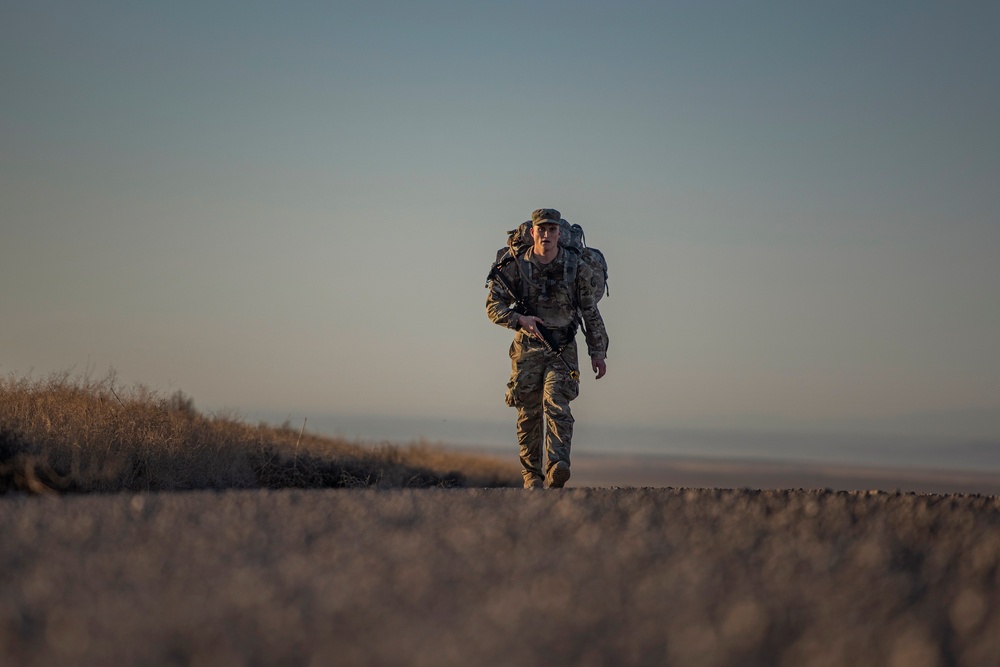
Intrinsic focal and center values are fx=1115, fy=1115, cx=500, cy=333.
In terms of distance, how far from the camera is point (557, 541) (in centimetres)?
448

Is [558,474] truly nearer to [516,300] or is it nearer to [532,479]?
[532,479]

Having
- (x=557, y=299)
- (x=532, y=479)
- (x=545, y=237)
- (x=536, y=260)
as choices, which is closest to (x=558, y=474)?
(x=532, y=479)

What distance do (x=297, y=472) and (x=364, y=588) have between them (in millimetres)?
9304

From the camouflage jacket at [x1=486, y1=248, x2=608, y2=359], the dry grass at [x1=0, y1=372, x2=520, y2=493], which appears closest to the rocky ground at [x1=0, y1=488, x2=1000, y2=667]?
the dry grass at [x1=0, y1=372, x2=520, y2=493]

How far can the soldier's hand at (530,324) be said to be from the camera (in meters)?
10.6

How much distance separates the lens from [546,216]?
35.2 feet

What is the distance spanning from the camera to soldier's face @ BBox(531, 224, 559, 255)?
1073 centimetres

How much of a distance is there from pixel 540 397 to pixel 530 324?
0.83 meters

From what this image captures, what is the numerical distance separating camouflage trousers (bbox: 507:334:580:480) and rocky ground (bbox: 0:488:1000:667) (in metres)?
4.75

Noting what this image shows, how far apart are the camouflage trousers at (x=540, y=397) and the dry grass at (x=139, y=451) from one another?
162cm

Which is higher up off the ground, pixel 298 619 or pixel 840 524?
pixel 840 524

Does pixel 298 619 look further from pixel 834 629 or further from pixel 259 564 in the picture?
pixel 834 629

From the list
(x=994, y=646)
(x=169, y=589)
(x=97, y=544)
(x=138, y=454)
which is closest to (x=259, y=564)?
(x=169, y=589)

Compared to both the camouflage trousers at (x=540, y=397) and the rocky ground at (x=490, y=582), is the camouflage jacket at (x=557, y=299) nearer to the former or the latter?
the camouflage trousers at (x=540, y=397)
